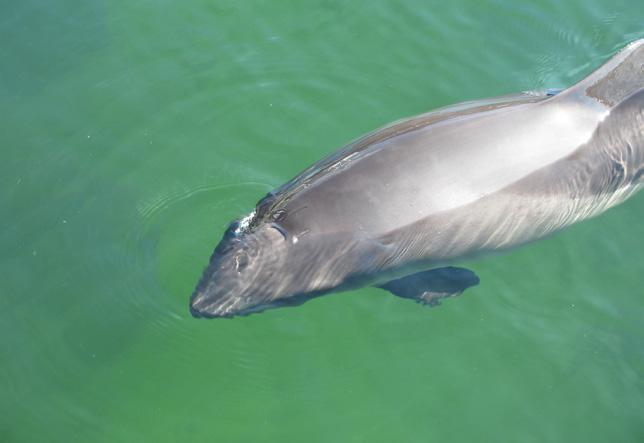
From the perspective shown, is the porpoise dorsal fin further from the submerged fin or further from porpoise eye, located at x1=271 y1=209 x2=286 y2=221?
porpoise eye, located at x1=271 y1=209 x2=286 y2=221

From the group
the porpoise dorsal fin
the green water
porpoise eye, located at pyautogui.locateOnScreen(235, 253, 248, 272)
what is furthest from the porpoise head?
the porpoise dorsal fin

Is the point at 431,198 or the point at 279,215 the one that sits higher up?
the point at 431,198

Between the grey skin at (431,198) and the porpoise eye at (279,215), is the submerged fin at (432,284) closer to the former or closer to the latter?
the grey skin at (431,198)

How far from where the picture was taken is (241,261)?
6531 millimetres

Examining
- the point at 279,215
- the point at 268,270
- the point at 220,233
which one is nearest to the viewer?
the point at 268,270

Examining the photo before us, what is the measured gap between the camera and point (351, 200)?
254 inches

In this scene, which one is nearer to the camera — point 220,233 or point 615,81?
point 615,81

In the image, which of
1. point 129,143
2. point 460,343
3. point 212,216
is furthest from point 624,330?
point 129,143

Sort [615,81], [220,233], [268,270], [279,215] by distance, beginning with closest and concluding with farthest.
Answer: [268,270]
[279,215]
[615,81]
[220,233]

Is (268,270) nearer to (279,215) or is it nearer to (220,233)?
(279,215)

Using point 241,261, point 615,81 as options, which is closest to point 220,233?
point 241,261

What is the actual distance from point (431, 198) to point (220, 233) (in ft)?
7.46

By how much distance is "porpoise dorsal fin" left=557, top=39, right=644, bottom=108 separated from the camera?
7.07 meters

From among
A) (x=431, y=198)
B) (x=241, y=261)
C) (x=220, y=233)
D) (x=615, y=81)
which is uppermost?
(x=615, y=81)
